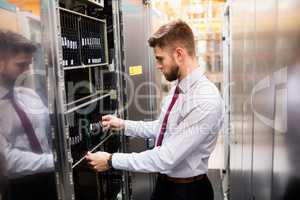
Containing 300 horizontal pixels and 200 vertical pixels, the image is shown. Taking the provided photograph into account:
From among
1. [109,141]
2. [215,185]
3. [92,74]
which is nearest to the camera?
[92,74]

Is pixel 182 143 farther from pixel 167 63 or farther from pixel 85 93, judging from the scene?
pixel 85 93

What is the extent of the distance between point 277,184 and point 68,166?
0.82 meters

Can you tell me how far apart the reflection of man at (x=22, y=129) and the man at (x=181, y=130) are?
0.52 meters

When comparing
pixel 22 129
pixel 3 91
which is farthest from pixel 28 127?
pixel 3 91

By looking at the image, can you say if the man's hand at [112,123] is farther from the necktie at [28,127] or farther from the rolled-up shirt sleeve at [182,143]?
the necktie at [28,127]

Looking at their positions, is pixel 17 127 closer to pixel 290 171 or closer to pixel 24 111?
pixel 24 111

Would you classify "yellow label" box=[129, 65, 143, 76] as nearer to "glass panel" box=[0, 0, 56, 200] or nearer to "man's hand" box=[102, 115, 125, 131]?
"man's hand" box=[102, 115, 125, 131]

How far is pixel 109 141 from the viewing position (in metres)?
2.11

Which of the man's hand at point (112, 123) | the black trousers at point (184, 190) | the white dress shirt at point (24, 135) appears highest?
the white dress shirt at point (24, 135)

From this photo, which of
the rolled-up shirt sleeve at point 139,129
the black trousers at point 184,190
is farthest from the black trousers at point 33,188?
the rolled-up shirt sleeve at point 139,129

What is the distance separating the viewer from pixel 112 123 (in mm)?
1911

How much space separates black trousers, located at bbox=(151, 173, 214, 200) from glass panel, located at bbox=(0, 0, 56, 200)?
77 centimetres

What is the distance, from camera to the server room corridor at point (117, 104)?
89 centimetres

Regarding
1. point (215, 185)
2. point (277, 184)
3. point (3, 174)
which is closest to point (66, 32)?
point (3, 174)
